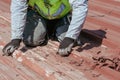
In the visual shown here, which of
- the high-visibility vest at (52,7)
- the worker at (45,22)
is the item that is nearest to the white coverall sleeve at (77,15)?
the worker at (45,22)

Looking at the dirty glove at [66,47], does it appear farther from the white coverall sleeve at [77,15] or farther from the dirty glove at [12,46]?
the dirty glove at [12,46]

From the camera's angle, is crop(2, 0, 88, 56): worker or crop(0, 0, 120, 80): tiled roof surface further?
crop(2, 0, 88, 56): worker

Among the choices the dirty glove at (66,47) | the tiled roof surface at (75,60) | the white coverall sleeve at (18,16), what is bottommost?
the tiled roof surface at (75,60)

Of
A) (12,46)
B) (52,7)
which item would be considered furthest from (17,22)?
(52,7)

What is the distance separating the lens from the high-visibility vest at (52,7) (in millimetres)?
3652

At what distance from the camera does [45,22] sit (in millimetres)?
3926

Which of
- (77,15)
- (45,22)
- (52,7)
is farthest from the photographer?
(45,22)

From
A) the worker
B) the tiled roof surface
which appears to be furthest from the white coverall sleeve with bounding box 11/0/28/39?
the tiled roof surface

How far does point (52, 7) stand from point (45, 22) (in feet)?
0.98

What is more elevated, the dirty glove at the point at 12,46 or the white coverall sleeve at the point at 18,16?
the white coverall sleeve at the point at 18,16

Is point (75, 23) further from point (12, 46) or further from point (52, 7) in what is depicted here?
point (12, 46)

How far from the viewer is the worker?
3457mm

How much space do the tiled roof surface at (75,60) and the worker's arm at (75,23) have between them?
0.09 metres

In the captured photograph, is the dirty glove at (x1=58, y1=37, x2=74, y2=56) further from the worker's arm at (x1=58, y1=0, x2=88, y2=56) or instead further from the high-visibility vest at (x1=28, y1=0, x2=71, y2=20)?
the high-visibility vest at (x1=28, y1=0, x2=71, y2=20)
